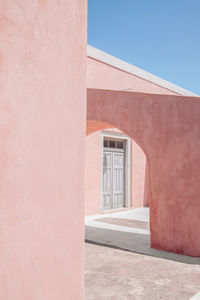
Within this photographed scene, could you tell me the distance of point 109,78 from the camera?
1024 centimetres

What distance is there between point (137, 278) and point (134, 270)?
33 cm

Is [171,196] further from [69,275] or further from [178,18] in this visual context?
[178,18]

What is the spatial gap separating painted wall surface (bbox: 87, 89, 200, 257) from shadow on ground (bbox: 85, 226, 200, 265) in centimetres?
21

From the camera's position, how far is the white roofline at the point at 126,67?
970cm

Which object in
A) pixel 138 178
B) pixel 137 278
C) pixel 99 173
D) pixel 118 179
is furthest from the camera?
pixel 138 178

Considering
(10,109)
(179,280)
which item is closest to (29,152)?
(10,109)

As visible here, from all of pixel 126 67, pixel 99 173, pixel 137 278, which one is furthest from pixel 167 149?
pixel 126 67

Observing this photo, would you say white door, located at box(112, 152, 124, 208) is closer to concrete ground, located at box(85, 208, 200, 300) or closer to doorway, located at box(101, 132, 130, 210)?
doorway, located at box(101, 132, 130, 210)

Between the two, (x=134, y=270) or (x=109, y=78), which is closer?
(x=134, y=270)

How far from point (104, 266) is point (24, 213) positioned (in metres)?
3.35

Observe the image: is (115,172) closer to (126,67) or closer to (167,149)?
(126,67)

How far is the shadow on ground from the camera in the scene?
17.4 feet

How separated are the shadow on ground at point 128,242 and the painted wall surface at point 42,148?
11.2ft

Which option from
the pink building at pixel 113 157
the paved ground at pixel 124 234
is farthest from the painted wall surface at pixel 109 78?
the paved ground at pixel 124 234
